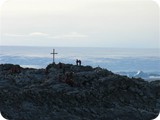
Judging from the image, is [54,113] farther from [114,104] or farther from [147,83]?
[147,83]

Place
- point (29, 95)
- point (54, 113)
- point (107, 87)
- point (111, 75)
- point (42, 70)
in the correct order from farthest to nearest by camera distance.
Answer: point (42, 70)
point (111, 75)
point (107, 87)
point (29, 95)
point (54, 113)

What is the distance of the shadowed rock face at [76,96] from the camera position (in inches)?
583

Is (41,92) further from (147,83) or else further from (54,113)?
(147,83)

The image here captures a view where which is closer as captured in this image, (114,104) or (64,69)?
(114,104)

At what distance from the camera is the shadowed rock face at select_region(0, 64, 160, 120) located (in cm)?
1482

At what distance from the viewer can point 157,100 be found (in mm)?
17344

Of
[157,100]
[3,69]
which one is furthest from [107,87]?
[3,69]

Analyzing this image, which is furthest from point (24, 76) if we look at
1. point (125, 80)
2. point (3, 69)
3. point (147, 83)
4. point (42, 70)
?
point (147, 83)

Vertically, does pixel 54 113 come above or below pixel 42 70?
below

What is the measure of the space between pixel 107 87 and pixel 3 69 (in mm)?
6329

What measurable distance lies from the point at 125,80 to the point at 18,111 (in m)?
5.02

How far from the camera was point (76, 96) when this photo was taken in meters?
15.8

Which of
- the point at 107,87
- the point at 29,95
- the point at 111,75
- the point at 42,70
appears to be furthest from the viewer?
the point at 42,70

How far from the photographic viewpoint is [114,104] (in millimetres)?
15867
